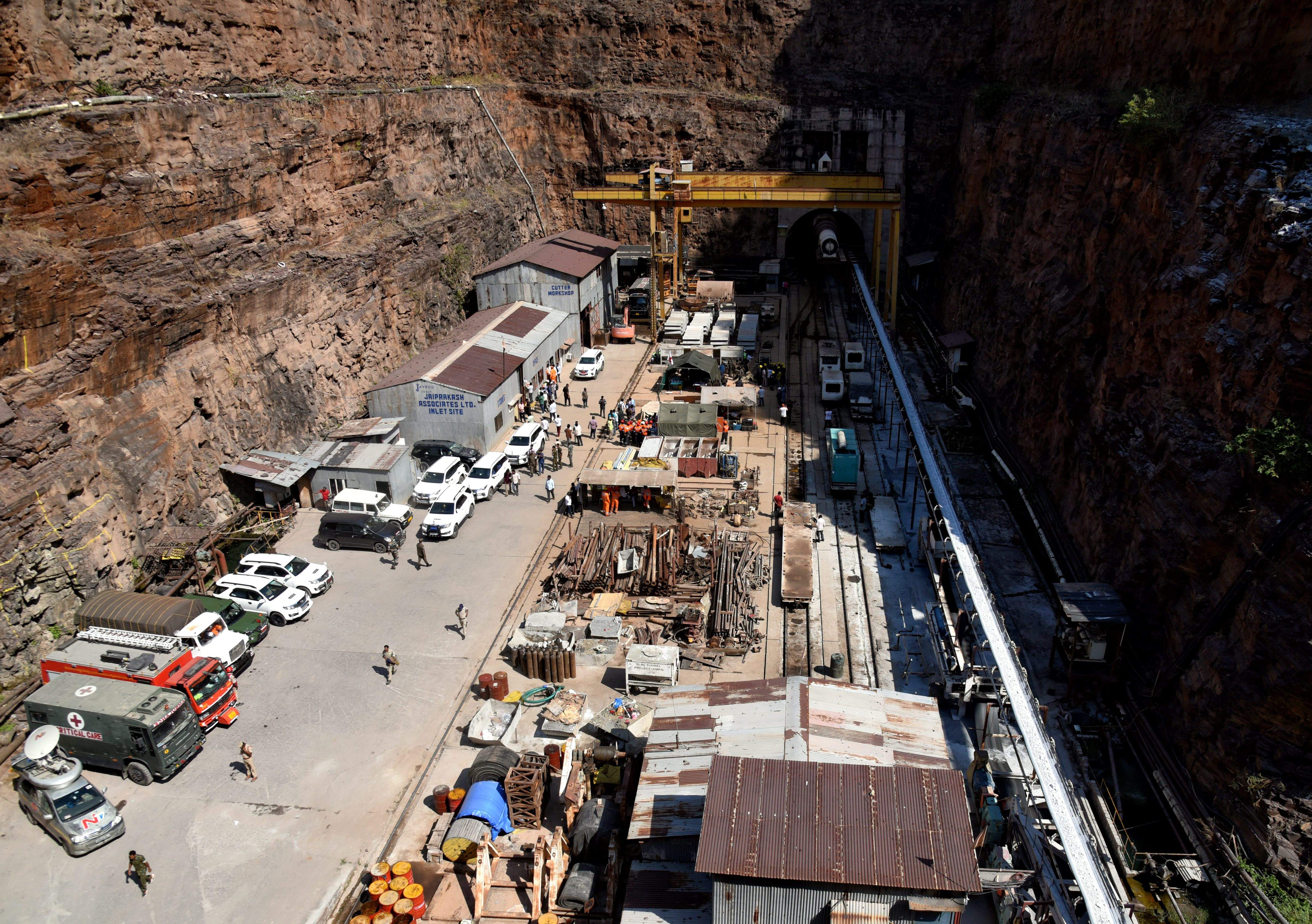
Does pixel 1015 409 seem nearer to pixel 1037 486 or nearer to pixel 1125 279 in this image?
pixel 1037 486

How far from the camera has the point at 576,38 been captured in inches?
2173

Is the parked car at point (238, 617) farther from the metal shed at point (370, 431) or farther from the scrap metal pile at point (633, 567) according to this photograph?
the metal shed at point (370, 431)

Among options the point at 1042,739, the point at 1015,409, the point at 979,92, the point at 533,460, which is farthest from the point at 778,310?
the point at 1042,739

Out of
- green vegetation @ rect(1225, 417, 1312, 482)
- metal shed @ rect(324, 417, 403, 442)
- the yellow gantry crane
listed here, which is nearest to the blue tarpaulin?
green vegetation @ rect(1225, 417, 1312, 482)

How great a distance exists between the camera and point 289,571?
2500 centimetres

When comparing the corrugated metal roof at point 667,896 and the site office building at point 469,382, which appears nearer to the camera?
the corrugated metal roof at point 667,896

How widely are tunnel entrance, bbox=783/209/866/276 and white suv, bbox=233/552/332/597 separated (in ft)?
113

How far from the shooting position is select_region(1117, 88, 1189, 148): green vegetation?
2550cm

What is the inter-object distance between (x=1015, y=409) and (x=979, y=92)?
2358cm

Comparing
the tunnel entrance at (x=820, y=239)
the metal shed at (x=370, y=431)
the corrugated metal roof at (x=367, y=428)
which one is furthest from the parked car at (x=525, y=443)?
the tunnel entrance at (x=820, y=239)

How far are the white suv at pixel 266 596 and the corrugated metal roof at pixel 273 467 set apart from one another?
448cm

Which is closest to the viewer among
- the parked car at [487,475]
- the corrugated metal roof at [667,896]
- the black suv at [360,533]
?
the corrugated metal roof at [667,896]

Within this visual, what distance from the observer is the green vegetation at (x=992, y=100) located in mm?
45344

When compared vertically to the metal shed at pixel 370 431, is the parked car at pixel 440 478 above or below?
below
